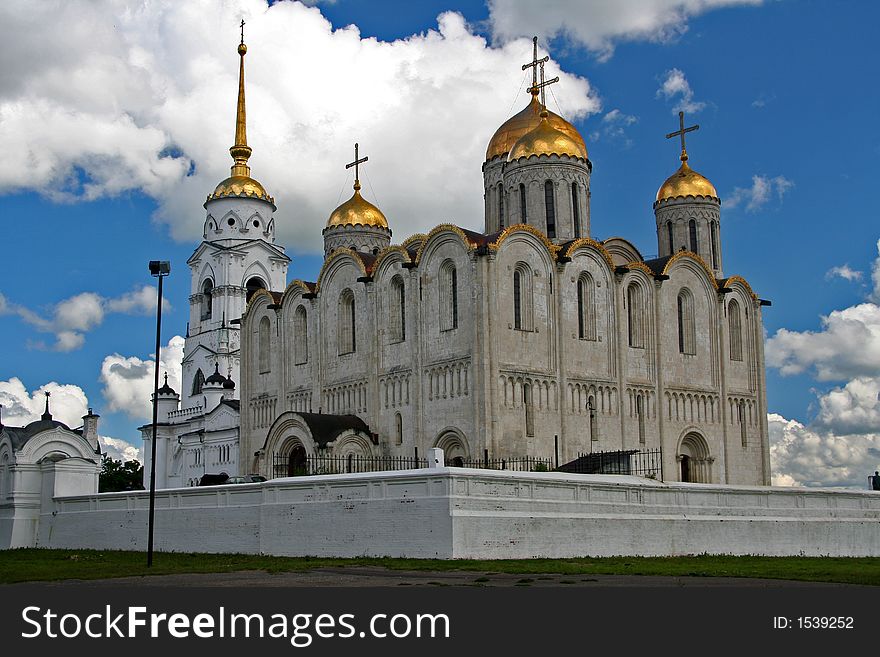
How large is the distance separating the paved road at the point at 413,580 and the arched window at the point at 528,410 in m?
18.2

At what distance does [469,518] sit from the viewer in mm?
26891

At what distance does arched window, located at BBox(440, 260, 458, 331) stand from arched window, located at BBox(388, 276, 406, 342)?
2839 mm

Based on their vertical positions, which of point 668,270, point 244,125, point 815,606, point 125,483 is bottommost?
point 815,606

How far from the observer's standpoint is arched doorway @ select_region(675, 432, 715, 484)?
155 feet

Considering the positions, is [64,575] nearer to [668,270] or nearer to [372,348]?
[372,348]

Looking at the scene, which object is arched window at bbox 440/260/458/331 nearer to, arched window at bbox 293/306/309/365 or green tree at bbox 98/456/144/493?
arched window at bbox 293/306/309/365

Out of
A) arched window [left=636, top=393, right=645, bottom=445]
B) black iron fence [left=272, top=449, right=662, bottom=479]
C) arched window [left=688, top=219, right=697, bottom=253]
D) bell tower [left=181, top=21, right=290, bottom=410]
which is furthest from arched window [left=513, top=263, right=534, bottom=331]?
bell tower [left=181, top=21, right=290, bottom=410]

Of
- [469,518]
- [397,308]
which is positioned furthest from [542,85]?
[469,518]

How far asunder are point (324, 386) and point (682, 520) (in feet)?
64.1

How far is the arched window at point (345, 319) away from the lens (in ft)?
157

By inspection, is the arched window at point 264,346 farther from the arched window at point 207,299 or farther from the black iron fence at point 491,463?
→ the arched window at point 207,299

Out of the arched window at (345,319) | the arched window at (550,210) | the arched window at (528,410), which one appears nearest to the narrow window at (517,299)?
the arched window at (528,410)

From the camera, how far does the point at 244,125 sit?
7894 cm

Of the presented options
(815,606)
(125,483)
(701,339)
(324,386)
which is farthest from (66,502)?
(125,483)
